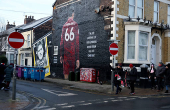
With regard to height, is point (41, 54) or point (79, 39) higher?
point (79, 39)

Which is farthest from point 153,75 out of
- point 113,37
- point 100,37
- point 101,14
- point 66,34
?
point 66,34

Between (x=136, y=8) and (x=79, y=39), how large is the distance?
19.1ft

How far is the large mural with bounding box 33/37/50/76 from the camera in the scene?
2427cm

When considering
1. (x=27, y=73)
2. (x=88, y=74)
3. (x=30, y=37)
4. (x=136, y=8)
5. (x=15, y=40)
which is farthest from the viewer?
(x=30, y=37)

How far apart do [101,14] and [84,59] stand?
4.29m

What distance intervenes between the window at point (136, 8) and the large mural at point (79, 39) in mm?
2459

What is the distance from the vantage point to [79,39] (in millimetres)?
19453

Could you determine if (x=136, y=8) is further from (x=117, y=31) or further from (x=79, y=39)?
(x=79, y=39)

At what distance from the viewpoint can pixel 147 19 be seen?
680 inches

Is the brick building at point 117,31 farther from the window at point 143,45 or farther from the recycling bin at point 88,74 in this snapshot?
the recycling bin at point 88,74

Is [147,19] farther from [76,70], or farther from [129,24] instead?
[76,70]

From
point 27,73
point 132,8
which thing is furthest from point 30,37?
point 132,8

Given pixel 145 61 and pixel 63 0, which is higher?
pixel 63 0

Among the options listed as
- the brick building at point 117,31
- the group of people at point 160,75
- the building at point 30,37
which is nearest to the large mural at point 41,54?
the building at point 30,37
